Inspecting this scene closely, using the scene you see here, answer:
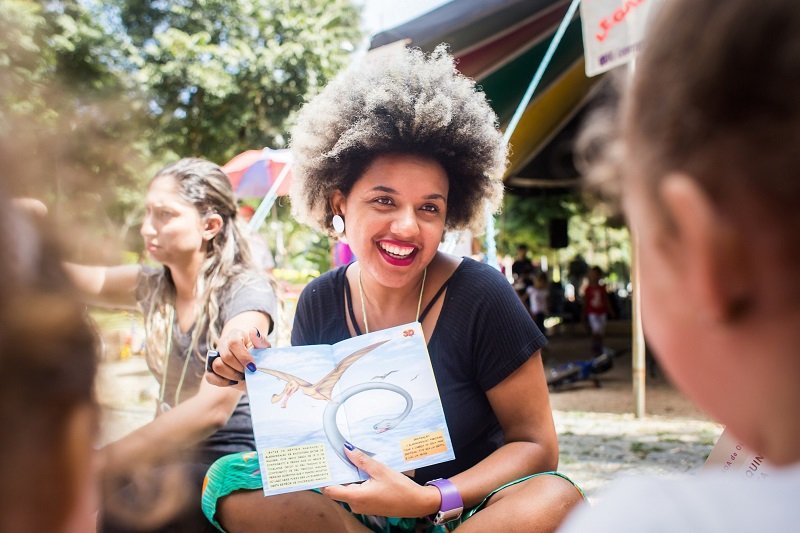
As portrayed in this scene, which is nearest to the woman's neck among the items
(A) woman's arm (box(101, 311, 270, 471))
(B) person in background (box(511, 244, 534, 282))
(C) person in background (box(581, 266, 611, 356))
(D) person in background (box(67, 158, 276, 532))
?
(D) person in background (box(67, 158, 276, 532))

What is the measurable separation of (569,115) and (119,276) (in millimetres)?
9099

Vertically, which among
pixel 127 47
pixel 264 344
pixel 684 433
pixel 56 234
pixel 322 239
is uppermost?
pixel 127 47

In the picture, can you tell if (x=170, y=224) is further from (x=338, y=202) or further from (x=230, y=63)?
(x=230, y=63)

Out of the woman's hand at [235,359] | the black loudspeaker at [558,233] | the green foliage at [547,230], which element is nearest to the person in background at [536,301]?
the green foliage at [547,230]

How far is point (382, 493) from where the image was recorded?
4.81 ft

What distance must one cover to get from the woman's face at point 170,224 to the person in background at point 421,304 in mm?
427

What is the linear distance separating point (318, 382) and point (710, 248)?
1121 millimetres

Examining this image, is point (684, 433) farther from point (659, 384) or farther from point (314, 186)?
point (314, 186)

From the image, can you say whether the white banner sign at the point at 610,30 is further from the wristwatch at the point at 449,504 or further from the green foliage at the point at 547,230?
the green foliage at the point at 547,230

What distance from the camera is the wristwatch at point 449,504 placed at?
1522mm

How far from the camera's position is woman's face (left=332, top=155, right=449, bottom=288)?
1826 millimetres

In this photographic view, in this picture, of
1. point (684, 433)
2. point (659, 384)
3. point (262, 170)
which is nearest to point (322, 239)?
point (262, 170)

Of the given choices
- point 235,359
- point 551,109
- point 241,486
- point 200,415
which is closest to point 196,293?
point 200,415

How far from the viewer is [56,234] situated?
0.62 metres
